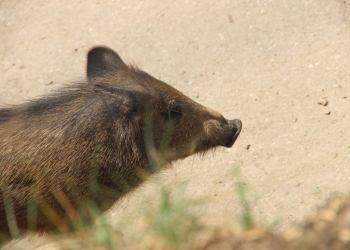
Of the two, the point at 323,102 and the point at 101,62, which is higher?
the point at 101,62

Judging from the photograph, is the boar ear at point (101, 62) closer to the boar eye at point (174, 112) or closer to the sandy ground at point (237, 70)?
the boar eye at point (174, 112)

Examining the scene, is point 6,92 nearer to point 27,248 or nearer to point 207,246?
point 27,248

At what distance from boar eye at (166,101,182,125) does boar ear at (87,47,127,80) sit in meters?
0.56

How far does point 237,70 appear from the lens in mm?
5539

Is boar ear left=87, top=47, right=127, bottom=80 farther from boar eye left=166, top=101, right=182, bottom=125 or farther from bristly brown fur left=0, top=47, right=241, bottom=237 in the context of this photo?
boar eye left=166, top=101, right=182, bottom=125

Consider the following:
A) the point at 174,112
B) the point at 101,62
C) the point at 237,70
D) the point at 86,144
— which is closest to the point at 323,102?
the point at 237,70

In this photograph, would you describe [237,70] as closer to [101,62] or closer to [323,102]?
[323,102]

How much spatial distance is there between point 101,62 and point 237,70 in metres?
1.56

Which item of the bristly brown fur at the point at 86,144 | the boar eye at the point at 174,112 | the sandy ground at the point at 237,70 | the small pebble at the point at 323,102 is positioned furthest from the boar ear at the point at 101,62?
the small pebble at the point at 323,102

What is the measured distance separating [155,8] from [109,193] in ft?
9.00

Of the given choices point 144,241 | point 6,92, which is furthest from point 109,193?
point 6,92

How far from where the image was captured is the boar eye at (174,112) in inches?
165

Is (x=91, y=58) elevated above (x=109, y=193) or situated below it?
above

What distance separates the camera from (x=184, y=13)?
6.04 metres
